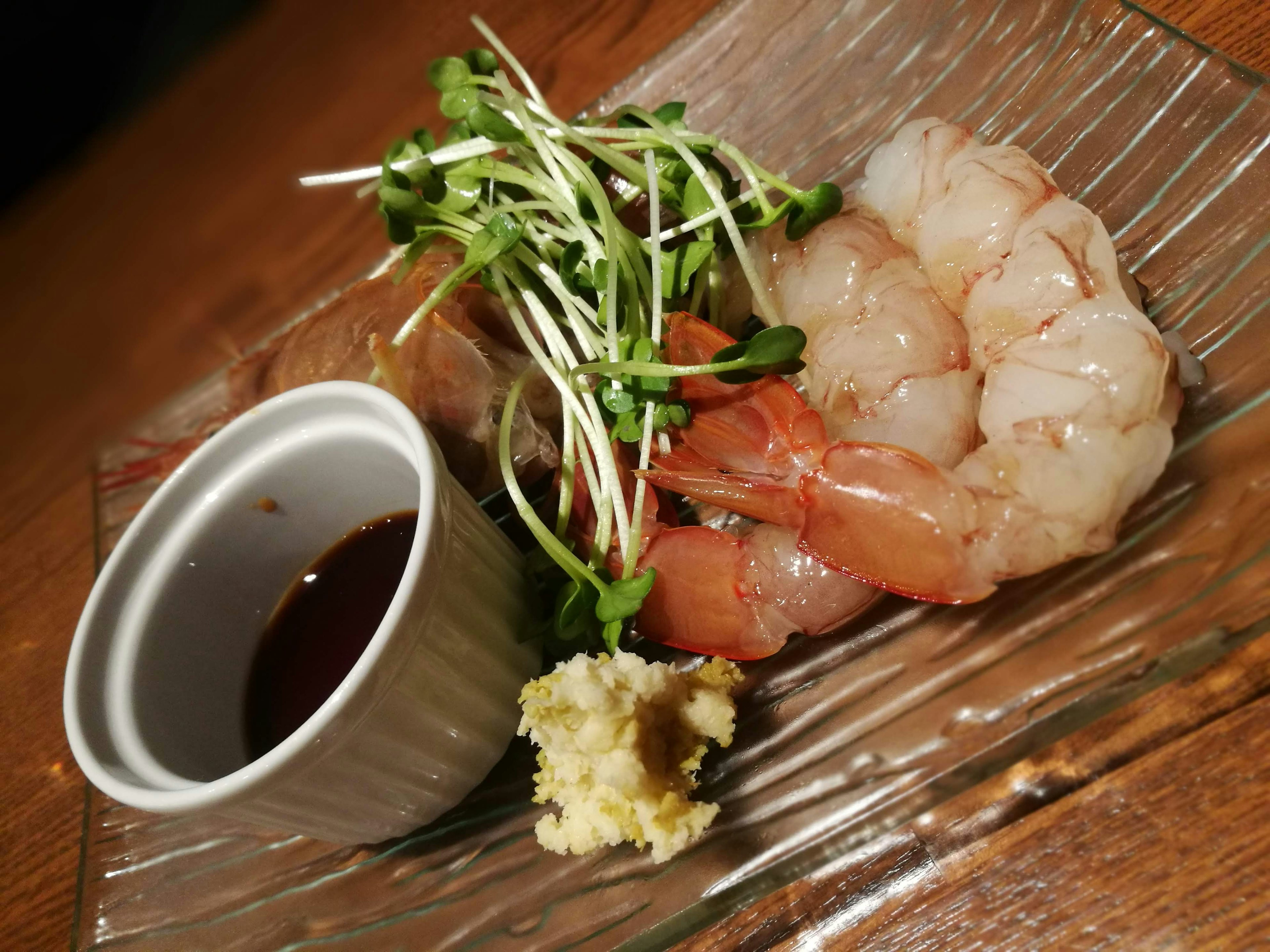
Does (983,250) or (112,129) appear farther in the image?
(112,129)

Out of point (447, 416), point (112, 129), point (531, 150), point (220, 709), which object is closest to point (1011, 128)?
point (531, 150)

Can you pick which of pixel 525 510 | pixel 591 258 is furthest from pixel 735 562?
pixel 591 258

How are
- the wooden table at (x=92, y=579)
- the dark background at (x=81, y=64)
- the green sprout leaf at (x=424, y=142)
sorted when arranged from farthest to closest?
the dark background at (x=81, y=64) → the green sprout leaf at (x=424, y=142) → the wooden table at (x=92, y=579)

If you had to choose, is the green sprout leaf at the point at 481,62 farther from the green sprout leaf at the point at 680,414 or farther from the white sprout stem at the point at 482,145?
the green sprout leaf at the point at 680,414

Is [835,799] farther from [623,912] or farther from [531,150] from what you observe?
[531,150]

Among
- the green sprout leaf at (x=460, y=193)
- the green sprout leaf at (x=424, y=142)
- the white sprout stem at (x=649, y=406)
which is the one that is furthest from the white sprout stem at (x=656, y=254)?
the green sprout leaf at (x=424, y=142)

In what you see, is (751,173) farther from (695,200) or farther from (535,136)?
(535,136)
